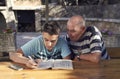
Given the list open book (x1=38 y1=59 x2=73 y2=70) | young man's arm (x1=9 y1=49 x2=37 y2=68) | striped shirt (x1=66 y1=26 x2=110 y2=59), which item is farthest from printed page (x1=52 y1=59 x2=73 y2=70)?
striped shirt (x1=66 y1=26 x2=110 y2=59)

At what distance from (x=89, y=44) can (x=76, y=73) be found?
0.62 meters

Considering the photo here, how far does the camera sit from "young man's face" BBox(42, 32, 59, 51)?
9.29 feet

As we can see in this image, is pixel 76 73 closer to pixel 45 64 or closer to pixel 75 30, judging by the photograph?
pixel 45 64

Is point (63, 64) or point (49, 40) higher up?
point (49, 40)

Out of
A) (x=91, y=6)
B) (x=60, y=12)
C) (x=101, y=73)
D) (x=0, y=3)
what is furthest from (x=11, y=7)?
(x=101, y=73)

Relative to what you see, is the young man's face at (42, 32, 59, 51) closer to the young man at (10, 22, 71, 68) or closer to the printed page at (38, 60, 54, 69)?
the young man at (10, 22, 71, 68)

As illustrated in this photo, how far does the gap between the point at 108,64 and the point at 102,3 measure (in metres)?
9.39

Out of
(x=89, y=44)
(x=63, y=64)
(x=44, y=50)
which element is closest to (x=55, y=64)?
(x=63, y=64)

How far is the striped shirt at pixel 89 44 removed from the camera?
297cm

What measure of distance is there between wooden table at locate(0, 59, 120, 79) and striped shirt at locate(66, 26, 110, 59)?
27 centimetres

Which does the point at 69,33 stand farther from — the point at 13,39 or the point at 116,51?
the point at 13,39

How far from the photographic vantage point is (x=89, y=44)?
10.0 ft

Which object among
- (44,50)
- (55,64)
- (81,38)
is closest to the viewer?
(55,64)

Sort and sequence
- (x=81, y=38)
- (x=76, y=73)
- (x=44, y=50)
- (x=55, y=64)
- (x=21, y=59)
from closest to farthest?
(x=76, y=73)
(x=55, y=64)
(x=21, y=59)
(x=44, y=50)
(x=81, y=38)
